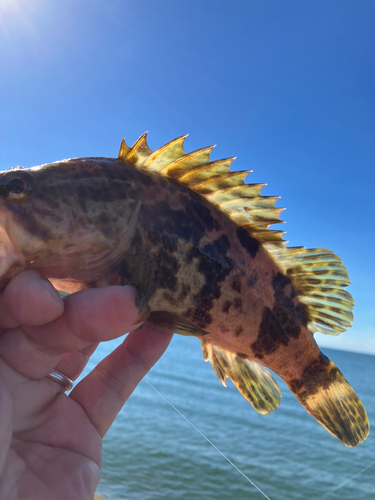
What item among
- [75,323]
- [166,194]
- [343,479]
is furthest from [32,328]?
[343,479]

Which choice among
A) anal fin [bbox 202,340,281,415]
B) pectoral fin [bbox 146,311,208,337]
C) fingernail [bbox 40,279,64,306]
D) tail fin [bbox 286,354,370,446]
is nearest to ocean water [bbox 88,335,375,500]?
anal fin [bbox 202,340,281,415]

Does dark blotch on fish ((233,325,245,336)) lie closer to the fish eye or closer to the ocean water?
the fish eye

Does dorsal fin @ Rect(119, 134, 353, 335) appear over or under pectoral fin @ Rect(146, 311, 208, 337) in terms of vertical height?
over

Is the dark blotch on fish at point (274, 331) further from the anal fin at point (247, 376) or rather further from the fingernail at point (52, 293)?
the fingernail at point (52, 293)

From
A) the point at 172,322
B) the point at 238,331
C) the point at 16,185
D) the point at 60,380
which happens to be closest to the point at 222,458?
the point at 238,331

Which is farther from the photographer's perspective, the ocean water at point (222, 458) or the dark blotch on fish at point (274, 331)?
the ocean water at point (222, 458)

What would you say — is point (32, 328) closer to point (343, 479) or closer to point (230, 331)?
point (230, 331)

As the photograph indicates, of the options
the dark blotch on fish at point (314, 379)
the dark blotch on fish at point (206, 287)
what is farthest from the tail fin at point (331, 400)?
the dark blotch on fish at point (206, 287)
